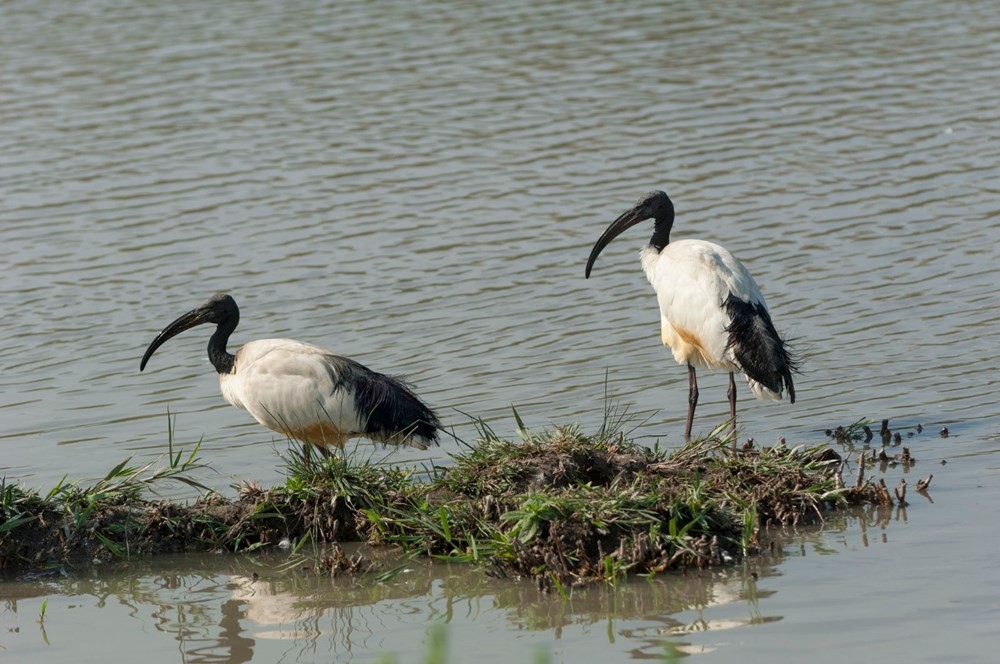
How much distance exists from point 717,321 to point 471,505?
103 inches

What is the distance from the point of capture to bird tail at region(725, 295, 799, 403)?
9.10 m

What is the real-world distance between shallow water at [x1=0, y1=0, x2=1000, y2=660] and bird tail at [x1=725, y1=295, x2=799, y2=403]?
35cm

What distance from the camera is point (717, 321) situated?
9.38 m

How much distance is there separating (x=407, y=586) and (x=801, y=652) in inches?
72.6

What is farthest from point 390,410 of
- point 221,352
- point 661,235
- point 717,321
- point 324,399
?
point 661,235

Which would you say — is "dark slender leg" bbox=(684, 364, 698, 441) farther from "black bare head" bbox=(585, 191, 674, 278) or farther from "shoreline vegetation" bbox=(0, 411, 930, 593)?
"shoreline vegetation" bbox=(0, 411, 930, 593)

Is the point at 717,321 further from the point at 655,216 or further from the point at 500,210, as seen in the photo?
the point at 500,210

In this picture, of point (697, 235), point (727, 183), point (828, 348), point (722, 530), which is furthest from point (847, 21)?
point (722, 530)

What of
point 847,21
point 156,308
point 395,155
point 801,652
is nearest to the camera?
point 801,652

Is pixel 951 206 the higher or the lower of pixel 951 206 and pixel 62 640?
the higher

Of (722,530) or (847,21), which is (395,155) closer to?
(847,21)

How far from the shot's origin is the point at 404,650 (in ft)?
20.7

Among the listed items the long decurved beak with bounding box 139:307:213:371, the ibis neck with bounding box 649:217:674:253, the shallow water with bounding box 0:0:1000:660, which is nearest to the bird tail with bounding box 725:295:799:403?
the shallow water with bounding box 0:0:1000:660

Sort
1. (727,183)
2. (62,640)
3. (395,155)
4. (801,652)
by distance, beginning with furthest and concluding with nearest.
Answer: (395,155) < (727,183) < (62,640) < (801,652)
